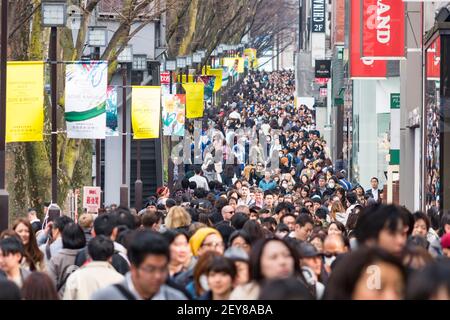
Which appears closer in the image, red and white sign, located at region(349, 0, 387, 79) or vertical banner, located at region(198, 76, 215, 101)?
red and white sign, located at region(349, 0, 387, 79)

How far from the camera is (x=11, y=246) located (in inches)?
469

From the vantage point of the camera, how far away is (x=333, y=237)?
1333cm

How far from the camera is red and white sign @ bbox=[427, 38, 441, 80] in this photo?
21094mm

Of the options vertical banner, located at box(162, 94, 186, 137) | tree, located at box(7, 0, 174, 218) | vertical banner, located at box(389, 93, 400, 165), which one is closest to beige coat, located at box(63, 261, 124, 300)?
tree, located at box(7, 0, 174, 218)

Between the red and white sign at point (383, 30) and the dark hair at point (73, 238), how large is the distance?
41.3ft

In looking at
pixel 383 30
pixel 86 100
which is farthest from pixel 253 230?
pixel 86 100

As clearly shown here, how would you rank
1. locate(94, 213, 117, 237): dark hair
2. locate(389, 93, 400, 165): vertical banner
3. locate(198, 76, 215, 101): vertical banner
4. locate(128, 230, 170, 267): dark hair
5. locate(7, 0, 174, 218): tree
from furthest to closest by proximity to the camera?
locate(198, 76, 215, 101): vertical banner → locate(389, 93, 400, 165): vertical banner → locate(7, 0, 174, 218): tree → locate(94, 213, 117, 237): dark hair → locate(128, 230, 170, 267): dark hair

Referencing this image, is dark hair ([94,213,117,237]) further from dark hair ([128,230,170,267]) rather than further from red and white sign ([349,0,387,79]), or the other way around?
red and white sign ([349,0,387,79])

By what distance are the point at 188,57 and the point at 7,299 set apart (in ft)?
142

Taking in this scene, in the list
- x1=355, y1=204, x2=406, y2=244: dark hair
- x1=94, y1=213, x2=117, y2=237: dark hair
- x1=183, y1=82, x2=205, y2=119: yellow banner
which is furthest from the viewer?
x1=183, y1=82, x2=205, y2=119: yellow banner

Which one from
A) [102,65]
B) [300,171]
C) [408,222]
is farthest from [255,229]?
[300,171]

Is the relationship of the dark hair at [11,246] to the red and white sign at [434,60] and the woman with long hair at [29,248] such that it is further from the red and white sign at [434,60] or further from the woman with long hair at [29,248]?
the red and white sign at [434,60]

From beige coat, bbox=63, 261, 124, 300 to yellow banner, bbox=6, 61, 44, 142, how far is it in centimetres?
1078

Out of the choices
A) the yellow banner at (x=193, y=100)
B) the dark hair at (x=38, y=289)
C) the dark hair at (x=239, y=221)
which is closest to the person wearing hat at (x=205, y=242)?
the dark hair at (x=38, y=289)
